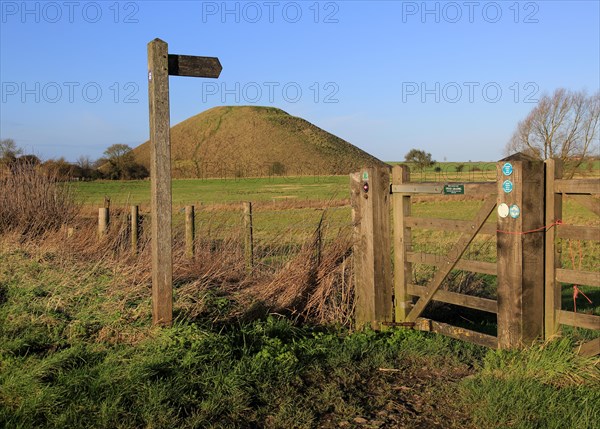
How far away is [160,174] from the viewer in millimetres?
5773

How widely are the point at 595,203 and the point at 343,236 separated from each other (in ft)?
11.2

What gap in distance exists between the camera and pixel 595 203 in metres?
5.07

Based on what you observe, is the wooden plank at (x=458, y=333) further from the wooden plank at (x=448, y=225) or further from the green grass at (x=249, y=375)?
the wooden plank at (x=448, y=225)

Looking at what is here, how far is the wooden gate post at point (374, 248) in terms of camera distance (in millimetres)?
6832

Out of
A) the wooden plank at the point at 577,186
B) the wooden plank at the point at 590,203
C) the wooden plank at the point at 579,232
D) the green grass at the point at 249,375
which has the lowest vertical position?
the green grass at the point at 249,375

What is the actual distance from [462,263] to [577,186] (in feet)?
4.61

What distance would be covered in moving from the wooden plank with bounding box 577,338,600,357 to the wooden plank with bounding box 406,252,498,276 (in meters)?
0.96

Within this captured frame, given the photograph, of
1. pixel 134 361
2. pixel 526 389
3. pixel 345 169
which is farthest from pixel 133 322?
pixel 345 169

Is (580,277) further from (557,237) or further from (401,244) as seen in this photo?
(401,244)

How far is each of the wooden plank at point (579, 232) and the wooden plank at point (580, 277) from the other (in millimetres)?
280

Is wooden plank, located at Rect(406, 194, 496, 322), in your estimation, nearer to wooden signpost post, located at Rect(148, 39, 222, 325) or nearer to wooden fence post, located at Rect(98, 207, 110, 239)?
wooden signpost post, located at Rect(148, 39, 222, 325)

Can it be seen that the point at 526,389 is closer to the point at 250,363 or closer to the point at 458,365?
the point at 458,365

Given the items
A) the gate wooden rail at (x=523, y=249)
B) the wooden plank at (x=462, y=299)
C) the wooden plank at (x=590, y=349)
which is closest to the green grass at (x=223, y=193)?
the wooden plank at (x=462, y=299)

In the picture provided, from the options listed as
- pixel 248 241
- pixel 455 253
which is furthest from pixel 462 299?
pixel 248 241
